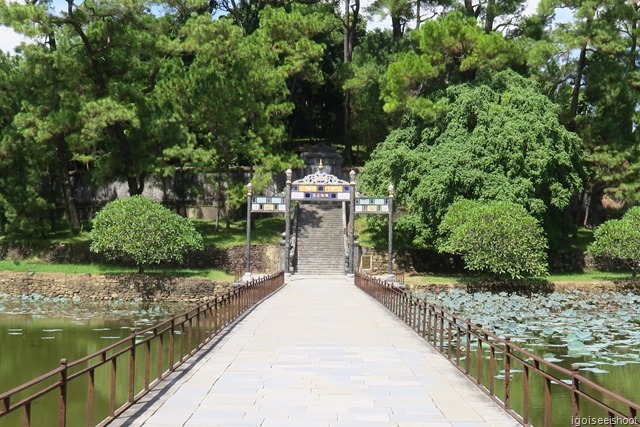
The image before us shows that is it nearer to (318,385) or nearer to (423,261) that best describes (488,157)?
(423,261)

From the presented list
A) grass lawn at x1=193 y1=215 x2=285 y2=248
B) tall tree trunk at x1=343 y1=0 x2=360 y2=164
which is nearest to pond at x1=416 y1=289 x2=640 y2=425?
grass lawn at x1=193 y1=215 x2=285 y2=248

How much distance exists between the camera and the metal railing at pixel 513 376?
6522 mm

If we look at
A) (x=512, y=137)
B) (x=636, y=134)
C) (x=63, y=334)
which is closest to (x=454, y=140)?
(x=512, y=137)

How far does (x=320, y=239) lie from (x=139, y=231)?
A: 1249 centimetres

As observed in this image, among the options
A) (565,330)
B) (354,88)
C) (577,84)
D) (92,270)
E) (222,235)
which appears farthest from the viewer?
(354,88)

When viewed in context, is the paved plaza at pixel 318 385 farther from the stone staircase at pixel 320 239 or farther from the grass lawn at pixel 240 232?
the grass lawn at pixel 240 232

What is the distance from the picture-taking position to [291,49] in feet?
141

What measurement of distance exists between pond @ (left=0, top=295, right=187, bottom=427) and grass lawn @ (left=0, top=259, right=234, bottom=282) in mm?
2569

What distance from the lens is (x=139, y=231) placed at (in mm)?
31641

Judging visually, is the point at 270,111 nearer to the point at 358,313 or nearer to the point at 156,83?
the point at 156,83

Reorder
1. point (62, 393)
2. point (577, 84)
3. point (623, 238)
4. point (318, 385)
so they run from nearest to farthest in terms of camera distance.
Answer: point (62, 393) < point (318, 385) < point (623, 238) < point (577, 84)

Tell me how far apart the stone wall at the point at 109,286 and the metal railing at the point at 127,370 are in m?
10.0

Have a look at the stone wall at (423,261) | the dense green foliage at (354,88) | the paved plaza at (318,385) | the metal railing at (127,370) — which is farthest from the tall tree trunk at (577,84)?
the paved plaza at (318,385)

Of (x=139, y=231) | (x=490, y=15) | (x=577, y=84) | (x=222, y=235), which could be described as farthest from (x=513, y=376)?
(x=490, y=15)
